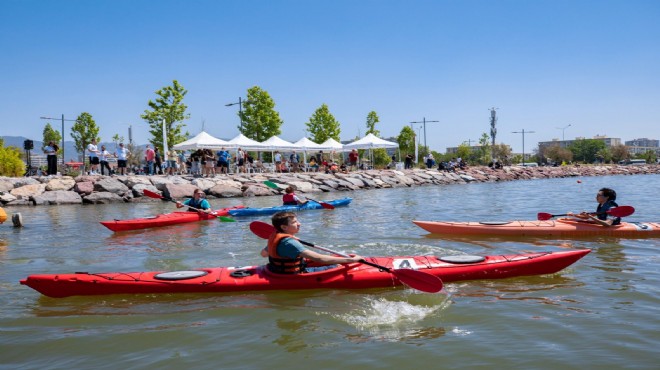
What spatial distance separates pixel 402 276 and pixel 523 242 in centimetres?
436

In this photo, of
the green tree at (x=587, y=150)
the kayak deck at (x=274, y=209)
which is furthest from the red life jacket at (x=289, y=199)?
the green tree at (x=587, y=150)

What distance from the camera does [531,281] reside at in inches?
237

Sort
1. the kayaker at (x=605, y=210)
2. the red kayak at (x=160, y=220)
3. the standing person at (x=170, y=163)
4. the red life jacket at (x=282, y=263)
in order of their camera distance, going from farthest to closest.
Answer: the standing person at (x=170, y=163) → the red kayak at (x=160, y=220) → the kayaker at (x=605, y=210) → the red life jacket at (x=282, y=263)

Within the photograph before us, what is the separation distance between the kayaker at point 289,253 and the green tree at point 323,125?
37.7 meters

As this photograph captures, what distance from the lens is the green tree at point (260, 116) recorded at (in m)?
36.9

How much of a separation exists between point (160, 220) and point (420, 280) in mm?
7758

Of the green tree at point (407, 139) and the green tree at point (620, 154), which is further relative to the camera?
the green tree at point (620, 154)

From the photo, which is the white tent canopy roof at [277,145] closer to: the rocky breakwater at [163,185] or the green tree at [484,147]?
the rocky breakwater at [163,185]

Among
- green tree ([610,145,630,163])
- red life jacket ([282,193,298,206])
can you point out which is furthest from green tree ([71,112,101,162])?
green tree ([610,145,630,163])

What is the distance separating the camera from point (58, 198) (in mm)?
17828

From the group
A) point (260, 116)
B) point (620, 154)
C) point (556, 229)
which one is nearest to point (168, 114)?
point (260, 116)

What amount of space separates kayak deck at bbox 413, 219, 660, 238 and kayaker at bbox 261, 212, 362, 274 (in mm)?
4519

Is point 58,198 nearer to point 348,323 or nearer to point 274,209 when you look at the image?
point 274,209

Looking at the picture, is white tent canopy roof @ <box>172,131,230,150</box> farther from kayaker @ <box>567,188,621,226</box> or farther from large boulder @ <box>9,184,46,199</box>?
kayaker @ <box>567,188,621,226</box>
